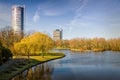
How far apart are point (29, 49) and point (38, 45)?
5.40 m

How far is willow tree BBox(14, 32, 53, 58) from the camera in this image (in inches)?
2418

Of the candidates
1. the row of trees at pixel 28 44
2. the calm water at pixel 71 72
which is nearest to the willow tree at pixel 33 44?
the row of trees at pixel 28 44

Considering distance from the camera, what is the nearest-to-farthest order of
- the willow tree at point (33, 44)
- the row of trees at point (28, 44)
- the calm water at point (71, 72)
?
the calm water at point (71, 72), the row of trees at point (28, 44), the willow tree at point (33, 44)

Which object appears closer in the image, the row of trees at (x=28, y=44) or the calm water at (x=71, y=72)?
the calm water at (x=71, y=72)

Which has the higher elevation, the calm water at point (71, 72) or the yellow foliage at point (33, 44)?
the yellow foliage at point (33, 44)

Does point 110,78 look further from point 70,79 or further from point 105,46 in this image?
point 105,46

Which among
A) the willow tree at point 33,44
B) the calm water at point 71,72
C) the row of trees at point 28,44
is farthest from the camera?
the willow tree at point 33,44

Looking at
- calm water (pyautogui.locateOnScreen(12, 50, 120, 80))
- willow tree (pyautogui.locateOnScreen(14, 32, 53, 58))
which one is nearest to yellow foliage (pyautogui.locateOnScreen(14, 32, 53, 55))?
willow tree (pyautogui.locateOnScreen(14, 32, 53, 58))

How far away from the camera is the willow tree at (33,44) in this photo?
61.4 m

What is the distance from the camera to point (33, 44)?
6353cm

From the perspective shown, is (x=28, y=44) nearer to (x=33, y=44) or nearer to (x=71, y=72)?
(x=33, y=44)

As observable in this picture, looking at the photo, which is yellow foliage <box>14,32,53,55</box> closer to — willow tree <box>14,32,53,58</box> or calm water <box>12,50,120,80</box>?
willow tree <box>14,32,53,58</box>

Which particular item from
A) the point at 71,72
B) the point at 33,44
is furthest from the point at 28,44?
the point at 71,72

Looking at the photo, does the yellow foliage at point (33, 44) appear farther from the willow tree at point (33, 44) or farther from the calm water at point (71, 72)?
the calm water at point (71, 72)
